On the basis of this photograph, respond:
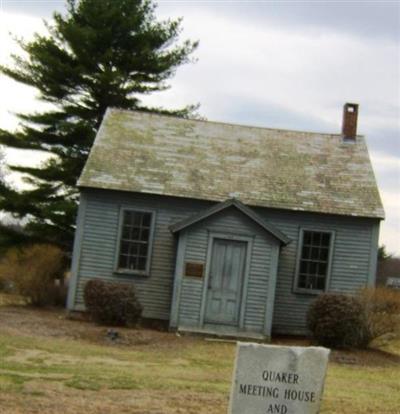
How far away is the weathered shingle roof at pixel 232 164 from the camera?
24141 mm

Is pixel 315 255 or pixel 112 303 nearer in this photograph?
pixel 112 303

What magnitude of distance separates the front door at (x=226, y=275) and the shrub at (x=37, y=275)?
594cm

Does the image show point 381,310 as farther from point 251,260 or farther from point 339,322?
point 251,260

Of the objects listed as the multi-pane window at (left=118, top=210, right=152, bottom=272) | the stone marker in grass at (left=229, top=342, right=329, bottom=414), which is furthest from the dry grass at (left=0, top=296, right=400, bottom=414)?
the stone marker in grass at (left=229, top=342, right=329, bottom=414)

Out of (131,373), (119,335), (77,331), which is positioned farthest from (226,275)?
(131,373)

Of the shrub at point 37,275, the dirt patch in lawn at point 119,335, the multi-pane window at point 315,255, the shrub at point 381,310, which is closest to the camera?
the dirt patch in lawn at point 119,335

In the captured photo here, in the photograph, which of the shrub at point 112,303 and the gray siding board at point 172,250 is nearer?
the shrub at point 112,303

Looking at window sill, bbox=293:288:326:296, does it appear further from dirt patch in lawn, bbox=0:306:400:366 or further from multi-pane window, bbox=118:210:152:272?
multi-pane window, bbox=118:210:152:272

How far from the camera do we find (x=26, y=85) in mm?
36406

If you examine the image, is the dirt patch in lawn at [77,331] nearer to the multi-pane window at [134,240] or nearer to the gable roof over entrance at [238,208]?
the multi-pane window at [134,240]

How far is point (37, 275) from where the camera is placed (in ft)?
86.8

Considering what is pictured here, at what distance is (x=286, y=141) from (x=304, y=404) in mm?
19044

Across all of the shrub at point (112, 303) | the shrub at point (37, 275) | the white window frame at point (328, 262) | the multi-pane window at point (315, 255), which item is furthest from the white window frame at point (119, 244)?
the multi-pane window at point (315, 255)

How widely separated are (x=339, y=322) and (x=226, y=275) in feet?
10.8
